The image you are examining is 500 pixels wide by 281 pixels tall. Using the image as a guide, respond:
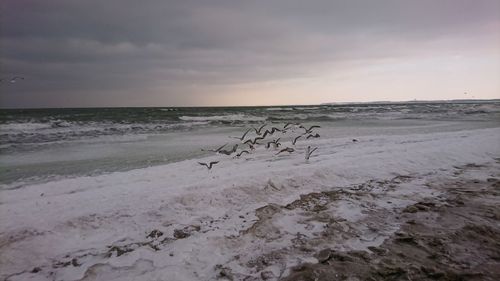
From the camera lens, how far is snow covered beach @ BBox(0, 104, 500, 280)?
3816mm

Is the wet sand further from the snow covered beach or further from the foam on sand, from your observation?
the foam on sand

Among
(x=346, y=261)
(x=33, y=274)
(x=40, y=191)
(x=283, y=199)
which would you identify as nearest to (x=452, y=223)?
(x=346, y=261)

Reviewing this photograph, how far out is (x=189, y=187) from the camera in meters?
6.11

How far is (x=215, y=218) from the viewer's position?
16.7 ft

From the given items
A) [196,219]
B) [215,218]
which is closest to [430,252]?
[215,218]

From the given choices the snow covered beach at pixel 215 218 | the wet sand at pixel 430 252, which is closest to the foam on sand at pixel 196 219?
the snow covered beach at pixel 215 218

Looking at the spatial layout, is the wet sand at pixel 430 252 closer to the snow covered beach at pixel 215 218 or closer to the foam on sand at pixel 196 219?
the snow covered beach at pixel 215 218

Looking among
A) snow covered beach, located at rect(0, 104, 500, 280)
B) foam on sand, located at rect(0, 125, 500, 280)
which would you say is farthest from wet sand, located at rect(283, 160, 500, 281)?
foam on sand, located at rect(0, 125, 500, 280)

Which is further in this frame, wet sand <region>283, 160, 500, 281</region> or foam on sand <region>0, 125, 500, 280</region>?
foam on sand <region>0, 125, 500, 280</region>

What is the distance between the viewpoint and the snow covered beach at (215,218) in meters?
3.82

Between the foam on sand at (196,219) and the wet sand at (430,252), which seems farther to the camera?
the foam on sand at (196,219)

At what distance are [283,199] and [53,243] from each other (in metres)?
3.19

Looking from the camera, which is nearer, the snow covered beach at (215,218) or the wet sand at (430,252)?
the wet sand at (430,252)

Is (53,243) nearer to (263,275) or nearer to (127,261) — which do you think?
(127,261)
